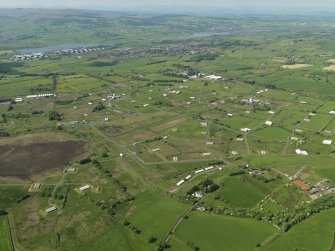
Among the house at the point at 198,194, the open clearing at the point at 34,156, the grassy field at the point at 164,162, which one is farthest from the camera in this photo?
the open clearing at the point at 34,156

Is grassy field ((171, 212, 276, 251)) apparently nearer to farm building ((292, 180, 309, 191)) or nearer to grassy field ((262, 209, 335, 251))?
grassy field ((262, 209, 335, 251))

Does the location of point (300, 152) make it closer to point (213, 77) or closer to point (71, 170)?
point (71, 170)

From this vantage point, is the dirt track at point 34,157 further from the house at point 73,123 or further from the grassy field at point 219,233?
the grassy field at point 219,233

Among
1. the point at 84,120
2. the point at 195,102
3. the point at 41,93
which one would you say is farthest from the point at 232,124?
the point at 41,93

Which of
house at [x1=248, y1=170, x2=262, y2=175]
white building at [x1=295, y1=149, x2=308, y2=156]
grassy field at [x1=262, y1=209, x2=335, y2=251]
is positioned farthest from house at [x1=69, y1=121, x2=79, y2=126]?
grassy field at [x1=262, y1=209, x2=335, y2=251]

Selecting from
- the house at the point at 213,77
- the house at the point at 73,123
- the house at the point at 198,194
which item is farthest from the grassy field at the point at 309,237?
the house at the point at 213,77

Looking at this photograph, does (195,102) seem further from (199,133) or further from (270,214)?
(270,214)

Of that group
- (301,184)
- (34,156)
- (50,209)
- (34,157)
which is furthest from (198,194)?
(34,156)

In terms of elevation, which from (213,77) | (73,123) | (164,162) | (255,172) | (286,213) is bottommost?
(213,77)
